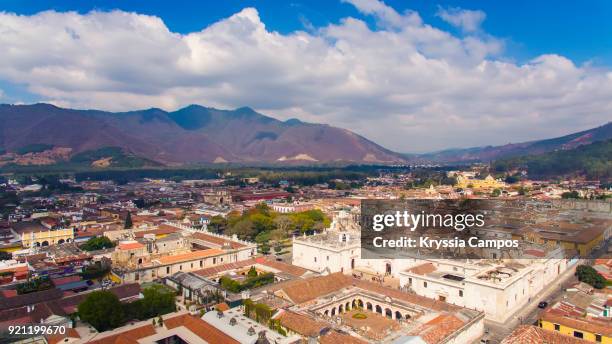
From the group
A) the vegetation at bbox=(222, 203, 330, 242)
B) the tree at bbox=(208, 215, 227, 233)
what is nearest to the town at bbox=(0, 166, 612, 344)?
the vegetation at bbox=(222, 203, 330, 242)

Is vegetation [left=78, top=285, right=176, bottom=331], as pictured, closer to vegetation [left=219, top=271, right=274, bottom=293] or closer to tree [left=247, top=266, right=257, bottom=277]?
vegetation [left=219, top=271, right=274, bottom=293]

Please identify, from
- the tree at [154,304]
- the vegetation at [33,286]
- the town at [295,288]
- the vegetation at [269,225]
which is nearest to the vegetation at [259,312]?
the town at [295,288]

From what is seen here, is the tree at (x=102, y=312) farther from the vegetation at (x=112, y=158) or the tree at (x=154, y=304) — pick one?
the vegetation at (x=112, y=158)

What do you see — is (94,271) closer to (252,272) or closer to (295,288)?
(252,272)

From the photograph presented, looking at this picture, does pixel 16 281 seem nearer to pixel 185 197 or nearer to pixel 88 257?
pixel 88 257

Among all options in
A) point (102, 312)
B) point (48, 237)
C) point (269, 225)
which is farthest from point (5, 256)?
point (269, 225)

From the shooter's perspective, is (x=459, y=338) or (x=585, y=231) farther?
(x=585, y=231)

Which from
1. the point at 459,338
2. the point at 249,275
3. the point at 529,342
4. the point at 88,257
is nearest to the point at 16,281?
the point at 88,257
